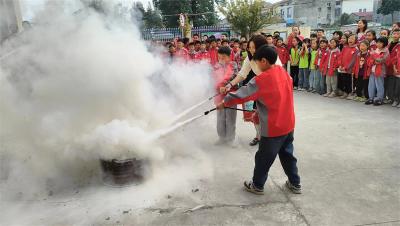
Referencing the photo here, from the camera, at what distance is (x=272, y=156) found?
3.52 meters

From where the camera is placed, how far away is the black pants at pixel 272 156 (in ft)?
11.5

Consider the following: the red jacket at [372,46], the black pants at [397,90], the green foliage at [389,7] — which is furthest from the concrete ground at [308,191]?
the green foliage at [389,7]

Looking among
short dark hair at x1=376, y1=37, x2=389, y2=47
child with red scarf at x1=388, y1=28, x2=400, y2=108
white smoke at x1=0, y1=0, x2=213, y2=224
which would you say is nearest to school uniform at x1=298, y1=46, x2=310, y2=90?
short dark hair at x1=376, y1=37, x2=389, y2=47

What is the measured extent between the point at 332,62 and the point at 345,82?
0.62 metres

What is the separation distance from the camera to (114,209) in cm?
345

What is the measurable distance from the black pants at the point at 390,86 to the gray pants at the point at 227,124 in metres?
4.42

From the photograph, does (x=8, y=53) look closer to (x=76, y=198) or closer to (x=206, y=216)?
(x=76, y=198)

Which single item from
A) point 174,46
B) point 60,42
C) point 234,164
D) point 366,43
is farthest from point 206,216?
point 366,43

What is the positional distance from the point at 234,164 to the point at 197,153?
0.68m

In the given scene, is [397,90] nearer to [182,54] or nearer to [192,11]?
[182,54]

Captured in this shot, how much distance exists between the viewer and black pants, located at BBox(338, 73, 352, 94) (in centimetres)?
864

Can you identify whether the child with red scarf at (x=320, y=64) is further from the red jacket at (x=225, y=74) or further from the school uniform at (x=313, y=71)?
the red jacket at (x=225, y=74)

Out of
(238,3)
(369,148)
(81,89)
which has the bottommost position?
(369,148)

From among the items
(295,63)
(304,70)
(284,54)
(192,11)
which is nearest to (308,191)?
(304,70)
